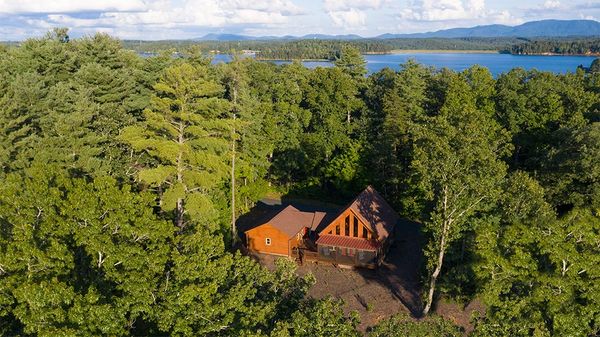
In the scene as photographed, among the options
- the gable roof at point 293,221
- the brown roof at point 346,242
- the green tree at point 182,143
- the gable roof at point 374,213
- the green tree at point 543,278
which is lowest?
the brown roof at point 346,242

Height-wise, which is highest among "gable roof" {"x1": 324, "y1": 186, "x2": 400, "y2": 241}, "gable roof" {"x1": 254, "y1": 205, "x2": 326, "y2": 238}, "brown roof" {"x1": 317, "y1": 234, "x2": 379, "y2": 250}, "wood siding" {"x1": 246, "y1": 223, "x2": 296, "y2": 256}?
"gable roof" {"x1": 324, "y1": 186, "x2": 400, "y2": 241}

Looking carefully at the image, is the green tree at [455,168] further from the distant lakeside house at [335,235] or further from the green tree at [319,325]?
the green tree at [319,325]

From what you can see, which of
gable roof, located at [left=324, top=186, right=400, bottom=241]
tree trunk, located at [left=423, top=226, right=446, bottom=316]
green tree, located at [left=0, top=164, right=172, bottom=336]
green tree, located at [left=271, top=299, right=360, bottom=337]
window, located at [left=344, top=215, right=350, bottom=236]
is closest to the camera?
green tree, located at [left=0, top=164, right=172, bottom=336]

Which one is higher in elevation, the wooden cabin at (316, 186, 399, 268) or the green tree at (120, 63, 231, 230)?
the green tree at (120, 63, 231, 230)

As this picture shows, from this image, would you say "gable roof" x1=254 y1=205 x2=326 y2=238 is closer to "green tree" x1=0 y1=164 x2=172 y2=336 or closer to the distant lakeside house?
the distant lakeside house

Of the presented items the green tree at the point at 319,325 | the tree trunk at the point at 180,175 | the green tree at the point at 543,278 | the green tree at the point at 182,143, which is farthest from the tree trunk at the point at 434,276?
the tree trunk at the point at 180,175

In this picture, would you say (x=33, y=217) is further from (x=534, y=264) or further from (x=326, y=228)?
(x=326, y=228)

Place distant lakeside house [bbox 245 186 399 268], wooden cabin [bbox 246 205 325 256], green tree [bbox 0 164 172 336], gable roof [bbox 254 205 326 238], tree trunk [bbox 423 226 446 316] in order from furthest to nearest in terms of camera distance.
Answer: gable roof [bbox 254 205 326 238] → wooden cabin [bbox 246 205 325 256] → distant lakeside house [bbox 245 186 399 268] → tree trunk [bbox 423 226 446 316] → green tree [bbox 0 164 172 336]

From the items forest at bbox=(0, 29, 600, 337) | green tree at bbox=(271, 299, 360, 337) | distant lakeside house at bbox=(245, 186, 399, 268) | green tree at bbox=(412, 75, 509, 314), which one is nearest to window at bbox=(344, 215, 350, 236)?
distant lakeside house at bbox=(245, 186, 399, 268)

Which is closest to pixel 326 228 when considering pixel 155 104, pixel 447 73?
pixel 155 104
